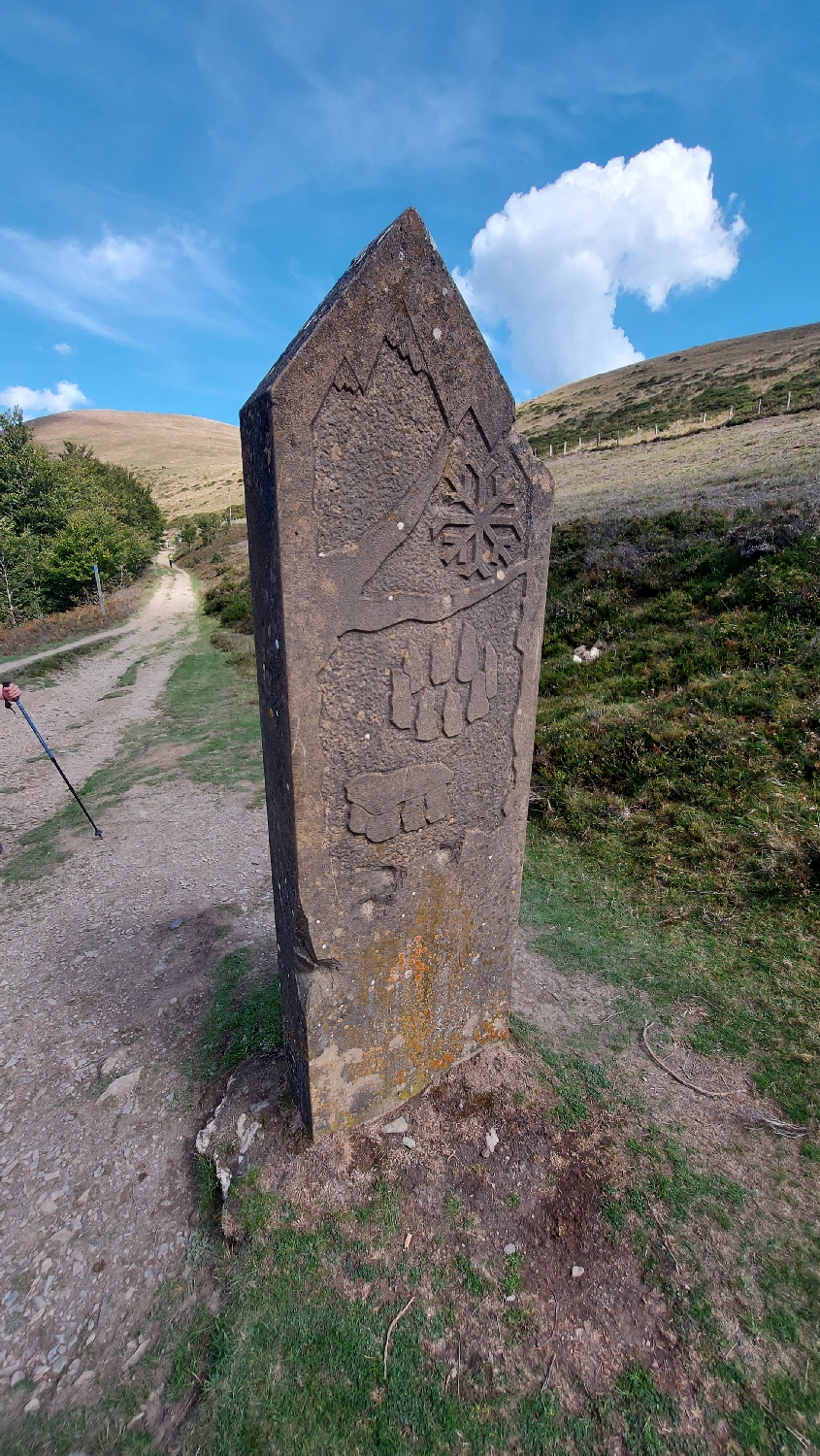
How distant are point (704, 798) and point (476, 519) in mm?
4939

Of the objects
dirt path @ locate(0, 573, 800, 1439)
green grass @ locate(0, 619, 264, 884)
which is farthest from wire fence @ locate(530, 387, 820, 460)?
dirt path @ locate(0, 573, 800, 1439)

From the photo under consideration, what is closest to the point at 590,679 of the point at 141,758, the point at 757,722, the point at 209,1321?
the point at 757,722

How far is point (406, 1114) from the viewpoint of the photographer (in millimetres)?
A: 3689

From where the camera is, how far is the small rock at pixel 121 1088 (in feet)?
14.1

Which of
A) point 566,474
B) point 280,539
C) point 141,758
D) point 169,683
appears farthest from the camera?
point 566,474

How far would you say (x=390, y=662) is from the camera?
3.04 m

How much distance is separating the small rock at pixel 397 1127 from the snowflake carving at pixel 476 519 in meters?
3.04

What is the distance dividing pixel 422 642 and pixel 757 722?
5856mm

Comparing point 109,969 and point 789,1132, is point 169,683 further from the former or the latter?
point 789,1132

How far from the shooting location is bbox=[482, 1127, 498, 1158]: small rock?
11.5 feet

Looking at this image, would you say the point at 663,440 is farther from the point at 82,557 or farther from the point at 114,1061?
the point at 114,1061

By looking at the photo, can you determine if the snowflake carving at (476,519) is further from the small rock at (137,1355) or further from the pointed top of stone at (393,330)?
the small rock at (137,1355)

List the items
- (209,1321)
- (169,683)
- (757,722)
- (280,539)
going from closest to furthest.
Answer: (280,539) → (209,1321) → (757,722) → (169,683)

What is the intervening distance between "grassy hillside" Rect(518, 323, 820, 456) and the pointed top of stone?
3683cm
